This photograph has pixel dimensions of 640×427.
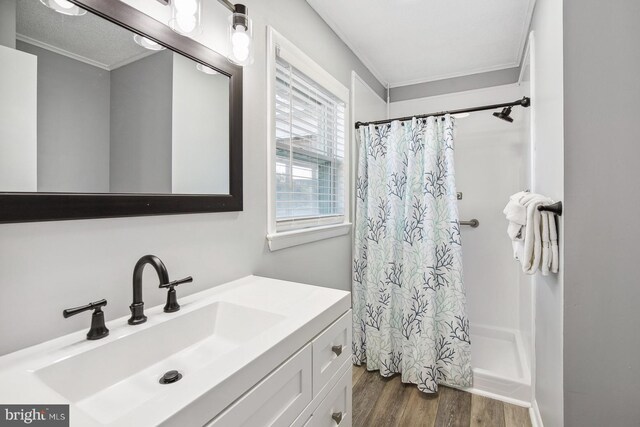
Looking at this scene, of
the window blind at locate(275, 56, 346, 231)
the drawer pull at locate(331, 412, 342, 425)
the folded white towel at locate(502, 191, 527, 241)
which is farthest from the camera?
the window blind at locate(275, 56, 346, 231)

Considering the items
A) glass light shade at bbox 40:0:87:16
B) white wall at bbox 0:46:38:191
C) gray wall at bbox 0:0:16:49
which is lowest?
white wall at bbox 0:46:38:191

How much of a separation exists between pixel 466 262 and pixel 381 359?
125cm

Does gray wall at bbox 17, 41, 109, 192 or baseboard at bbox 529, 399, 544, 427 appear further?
baseboard at bbox 529, 399, 544, 427

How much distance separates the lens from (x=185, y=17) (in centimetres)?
93

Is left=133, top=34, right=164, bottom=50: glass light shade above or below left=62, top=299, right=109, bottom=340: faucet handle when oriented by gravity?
above

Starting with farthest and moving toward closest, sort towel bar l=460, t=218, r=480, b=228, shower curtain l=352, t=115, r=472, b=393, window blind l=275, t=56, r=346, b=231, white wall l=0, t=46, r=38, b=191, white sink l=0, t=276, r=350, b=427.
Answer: towel bar l=460, t=218, r=480, b=228 → shower curtain l=352, t=115, r=472, b=393 → window blind l=275, t=56, r=346, b=231 → white wall l=0, t=46, r=38, b=191 → white sink l=0, t=276, r=350, b=427

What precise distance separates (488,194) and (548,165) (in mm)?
1343

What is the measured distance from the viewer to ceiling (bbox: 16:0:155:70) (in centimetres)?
71

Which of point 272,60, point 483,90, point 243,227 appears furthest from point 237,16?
point 483,90

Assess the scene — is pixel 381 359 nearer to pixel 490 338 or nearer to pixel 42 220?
pixel 490 338

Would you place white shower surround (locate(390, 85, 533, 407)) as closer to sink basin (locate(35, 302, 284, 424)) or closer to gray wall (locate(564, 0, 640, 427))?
gray wall (locate(564, 0, 640, 427))

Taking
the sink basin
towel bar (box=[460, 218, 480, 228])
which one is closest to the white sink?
the sink basin

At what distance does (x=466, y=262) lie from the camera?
2.73 m

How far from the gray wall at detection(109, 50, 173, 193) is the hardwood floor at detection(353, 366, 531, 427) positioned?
1.63 m
